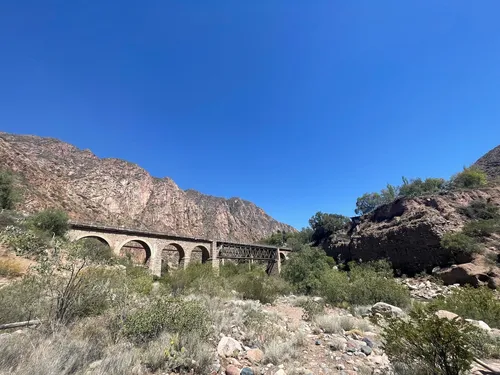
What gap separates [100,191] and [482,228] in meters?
64.8

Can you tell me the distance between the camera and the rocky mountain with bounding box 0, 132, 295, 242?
37.7 metres

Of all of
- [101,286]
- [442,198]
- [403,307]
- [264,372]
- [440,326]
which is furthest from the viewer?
[442,198]

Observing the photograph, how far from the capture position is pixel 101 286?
5.03 meters

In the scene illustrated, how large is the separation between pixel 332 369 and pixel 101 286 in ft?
15.8

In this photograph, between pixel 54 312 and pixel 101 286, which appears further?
pixel 101 286

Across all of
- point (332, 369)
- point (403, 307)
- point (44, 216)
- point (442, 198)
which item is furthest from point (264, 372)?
point (442, 198)

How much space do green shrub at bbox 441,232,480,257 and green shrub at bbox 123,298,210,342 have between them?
25.3 m

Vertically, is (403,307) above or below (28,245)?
below

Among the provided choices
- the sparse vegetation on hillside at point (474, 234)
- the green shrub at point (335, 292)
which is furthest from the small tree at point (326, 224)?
the green shrub at point (335, 292)

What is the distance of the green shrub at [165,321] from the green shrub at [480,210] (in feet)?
109

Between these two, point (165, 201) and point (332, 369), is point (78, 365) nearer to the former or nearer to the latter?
point (332, 369)

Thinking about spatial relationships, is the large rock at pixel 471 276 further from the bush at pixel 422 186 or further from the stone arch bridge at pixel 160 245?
the bush at pixel 422 186

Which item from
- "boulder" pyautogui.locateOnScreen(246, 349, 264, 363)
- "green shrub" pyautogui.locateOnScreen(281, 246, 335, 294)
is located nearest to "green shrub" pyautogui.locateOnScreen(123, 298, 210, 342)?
"boulder" pyautogui.locateOnScreen(246, 349, 264, 363)

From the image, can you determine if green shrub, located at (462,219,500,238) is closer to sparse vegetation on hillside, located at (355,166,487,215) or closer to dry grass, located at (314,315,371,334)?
sparse vegetation on hillside, located at (355,166,487,215)
